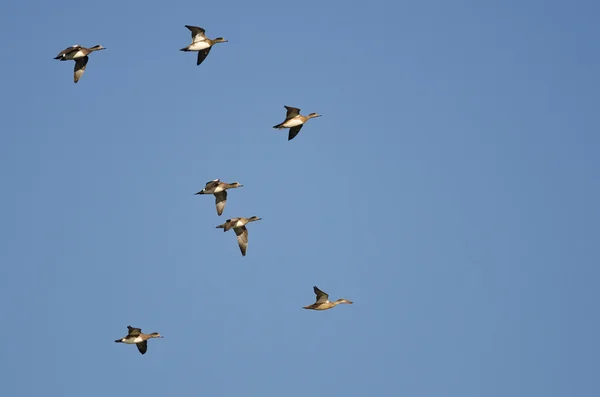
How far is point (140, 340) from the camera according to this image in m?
71.8

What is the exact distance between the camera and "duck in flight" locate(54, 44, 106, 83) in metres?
70.9

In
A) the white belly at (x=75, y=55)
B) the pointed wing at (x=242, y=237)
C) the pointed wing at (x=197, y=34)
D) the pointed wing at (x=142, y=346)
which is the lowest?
the pointed wing at (x=142, y=346)

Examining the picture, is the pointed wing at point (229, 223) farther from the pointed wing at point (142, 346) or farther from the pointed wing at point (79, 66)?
the pointed wing at point (79, 66)

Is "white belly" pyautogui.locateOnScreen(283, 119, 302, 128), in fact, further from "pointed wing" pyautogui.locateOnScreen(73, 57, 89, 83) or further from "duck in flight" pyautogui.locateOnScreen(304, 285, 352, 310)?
"pointed wing" pyautogui.locateOnScreen(73, 57, 89, 83)

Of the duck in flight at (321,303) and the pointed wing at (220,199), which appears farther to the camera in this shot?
the pointed wing at (220,199)

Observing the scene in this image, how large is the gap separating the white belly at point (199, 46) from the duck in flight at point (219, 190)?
24.8 ft

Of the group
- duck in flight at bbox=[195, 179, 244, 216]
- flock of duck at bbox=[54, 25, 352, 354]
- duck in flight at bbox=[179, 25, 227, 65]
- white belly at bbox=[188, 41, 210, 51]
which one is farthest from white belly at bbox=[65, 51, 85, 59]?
duck in flight at bbox=[195, 179, 244, 216]

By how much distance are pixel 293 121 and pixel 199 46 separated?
6022mm

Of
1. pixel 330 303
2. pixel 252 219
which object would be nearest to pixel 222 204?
pixel 252 219

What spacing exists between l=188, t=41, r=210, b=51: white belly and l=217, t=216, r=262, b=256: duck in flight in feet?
32.0

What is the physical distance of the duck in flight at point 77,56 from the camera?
233 ft

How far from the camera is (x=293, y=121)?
235 feet

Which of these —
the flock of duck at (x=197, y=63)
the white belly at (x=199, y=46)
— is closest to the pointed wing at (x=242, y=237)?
the flock of duck at (x=197, y=63)

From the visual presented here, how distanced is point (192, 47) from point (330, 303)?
1448cm
